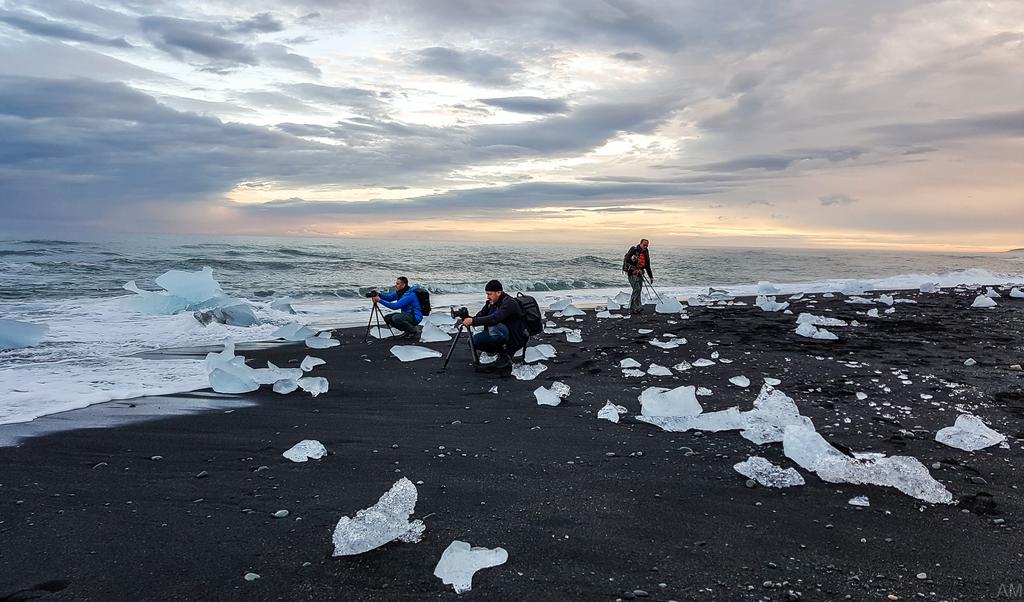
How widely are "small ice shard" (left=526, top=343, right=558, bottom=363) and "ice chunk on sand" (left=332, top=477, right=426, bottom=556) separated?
499cm

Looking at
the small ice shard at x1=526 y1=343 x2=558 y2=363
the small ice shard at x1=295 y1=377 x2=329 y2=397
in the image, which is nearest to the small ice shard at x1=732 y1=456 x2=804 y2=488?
the small ice shard at x1=526 y1=343 x2=558 y2=363

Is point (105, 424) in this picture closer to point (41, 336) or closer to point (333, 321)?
point (41, 336)

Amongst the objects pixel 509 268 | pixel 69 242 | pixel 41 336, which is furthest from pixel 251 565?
pixel 69 242

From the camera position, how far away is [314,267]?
1255 inches

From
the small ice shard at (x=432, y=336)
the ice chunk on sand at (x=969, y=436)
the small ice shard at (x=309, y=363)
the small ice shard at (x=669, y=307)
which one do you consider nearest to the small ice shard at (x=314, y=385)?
the small ice shard at (x=309, y=363)

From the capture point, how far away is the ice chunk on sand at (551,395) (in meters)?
6.08

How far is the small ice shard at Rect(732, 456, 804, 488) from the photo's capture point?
3.84 m

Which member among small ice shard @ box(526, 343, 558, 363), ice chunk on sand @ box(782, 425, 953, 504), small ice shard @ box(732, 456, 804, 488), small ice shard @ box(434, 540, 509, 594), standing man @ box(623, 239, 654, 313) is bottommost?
small ice shard @ box(526, 343, 558, 363)

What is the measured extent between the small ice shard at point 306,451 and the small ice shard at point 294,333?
6885mm

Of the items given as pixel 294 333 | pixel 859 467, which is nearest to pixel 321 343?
pixel 294 333

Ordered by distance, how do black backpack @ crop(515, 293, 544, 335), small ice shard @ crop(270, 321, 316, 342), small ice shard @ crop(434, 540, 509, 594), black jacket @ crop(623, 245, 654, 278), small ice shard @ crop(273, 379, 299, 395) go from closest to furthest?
small ice shard @ crop(434, 540, 509, 594), small ice shard @ crop(273, 379, 299, 395), black backpack @ crop(515, 293, 544, 335), small ice shard @ crop(270, 321, 316, 342), black jacket @ crop(623, 245, 654, 278)

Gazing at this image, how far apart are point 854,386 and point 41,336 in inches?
480

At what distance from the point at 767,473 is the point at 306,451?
10.9 feet

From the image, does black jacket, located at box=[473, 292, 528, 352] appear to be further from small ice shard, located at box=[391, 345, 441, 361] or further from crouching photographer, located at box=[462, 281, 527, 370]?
small ice shard, located at box=[391, 345, 441, 361]
